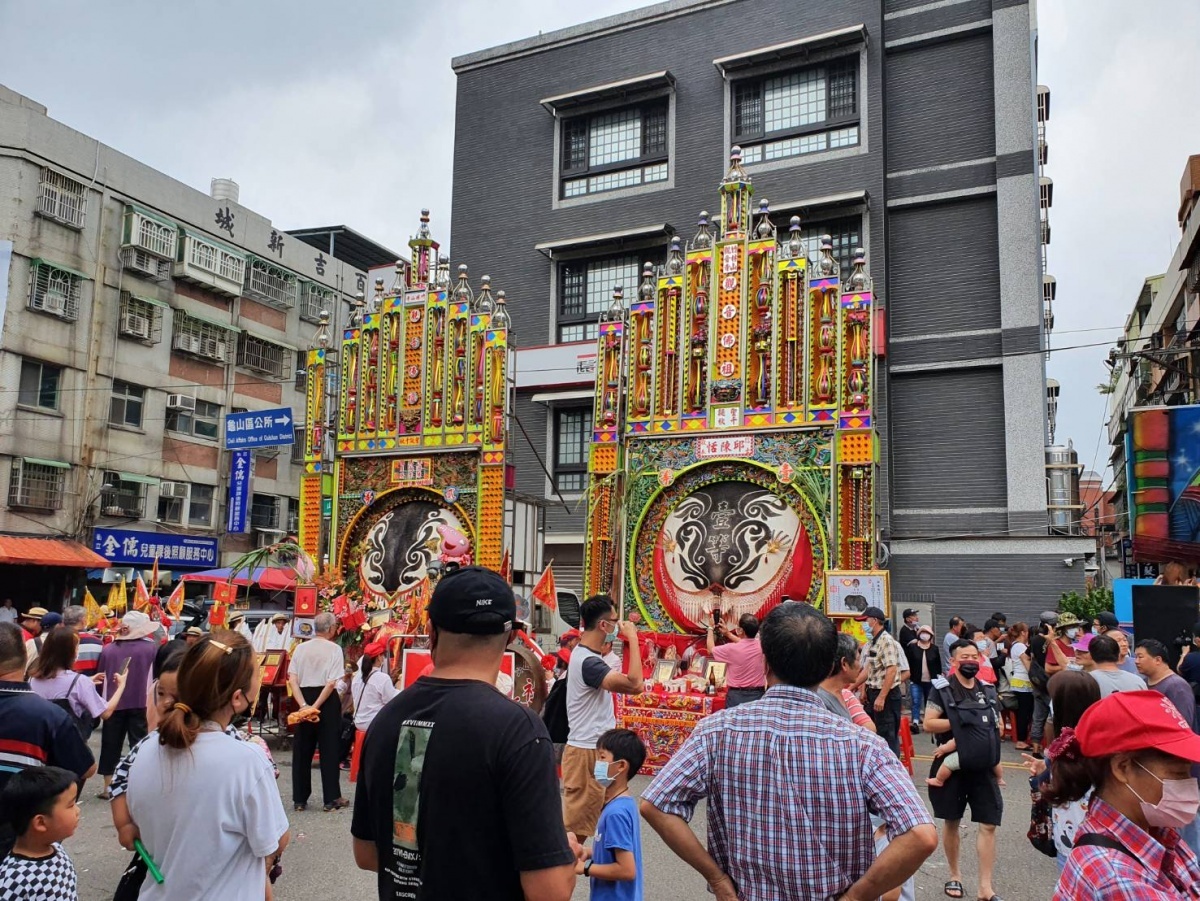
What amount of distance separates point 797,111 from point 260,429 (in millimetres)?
13413

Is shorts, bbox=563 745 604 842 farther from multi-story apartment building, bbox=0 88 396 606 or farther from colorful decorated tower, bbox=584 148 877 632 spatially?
multi-story apartment building, bbox=0 88 396 606

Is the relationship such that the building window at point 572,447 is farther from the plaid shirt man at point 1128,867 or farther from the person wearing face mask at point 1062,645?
the plaid shirt man at point 1128,867

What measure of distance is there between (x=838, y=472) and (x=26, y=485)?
64.5ft

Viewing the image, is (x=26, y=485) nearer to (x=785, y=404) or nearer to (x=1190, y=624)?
(x=785, y=404)

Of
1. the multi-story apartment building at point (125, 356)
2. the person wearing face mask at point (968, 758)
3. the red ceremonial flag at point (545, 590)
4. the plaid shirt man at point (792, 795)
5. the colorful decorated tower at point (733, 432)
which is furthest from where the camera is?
the multi-story apartment building at point (125, 356)

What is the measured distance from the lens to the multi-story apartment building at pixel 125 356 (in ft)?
77.6

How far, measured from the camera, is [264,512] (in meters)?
30.9

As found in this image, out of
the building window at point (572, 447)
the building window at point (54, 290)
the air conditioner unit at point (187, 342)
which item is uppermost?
the building window at point (54, 290)

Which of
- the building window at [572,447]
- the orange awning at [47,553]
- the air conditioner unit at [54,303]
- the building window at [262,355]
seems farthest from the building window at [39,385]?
the building window at [572,447]

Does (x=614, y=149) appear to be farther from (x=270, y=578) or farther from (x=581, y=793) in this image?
(x=581, y=793)

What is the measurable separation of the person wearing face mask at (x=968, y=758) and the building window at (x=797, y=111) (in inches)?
651

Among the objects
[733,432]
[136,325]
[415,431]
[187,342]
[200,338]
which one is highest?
[200,338]

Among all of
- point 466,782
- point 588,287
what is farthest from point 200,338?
point 466,782

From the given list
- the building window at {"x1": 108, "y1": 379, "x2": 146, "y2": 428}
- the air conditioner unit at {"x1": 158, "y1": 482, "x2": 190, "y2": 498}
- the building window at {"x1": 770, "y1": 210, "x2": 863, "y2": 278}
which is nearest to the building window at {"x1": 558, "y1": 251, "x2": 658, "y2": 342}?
the building window at {"x1": 770, "y1": 210, "x2": 863, "y2": 278}
